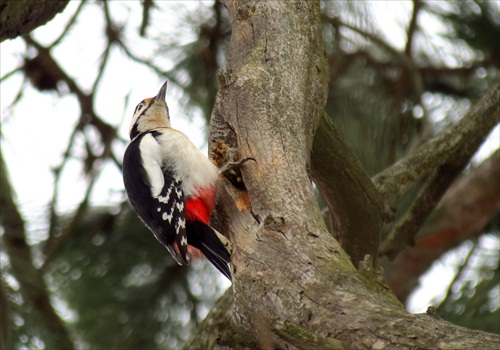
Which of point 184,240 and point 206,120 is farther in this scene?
point 206,120

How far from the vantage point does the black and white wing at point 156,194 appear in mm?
3109

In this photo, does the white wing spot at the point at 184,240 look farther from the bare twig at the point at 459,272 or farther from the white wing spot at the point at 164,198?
the bare twig at the point at 459,272

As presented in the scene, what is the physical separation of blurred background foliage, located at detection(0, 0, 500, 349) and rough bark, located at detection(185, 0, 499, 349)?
44.7 inches

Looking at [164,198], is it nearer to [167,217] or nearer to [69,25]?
[167,217]

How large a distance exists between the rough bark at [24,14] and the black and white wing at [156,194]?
26.6 inches

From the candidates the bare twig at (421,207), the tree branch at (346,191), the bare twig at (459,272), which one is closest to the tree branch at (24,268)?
the tree branch at (346,191)

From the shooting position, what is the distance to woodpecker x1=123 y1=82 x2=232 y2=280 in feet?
9.87

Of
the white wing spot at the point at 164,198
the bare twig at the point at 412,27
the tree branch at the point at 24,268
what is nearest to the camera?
the white wing spot at the point at 164,198

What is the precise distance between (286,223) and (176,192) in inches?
42.2

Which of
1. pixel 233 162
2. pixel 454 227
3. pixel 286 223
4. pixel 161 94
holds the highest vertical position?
pixel 454 227

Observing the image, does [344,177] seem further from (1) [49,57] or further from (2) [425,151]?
(1) [49,57]

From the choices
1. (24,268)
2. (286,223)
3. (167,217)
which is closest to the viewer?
(286,223)

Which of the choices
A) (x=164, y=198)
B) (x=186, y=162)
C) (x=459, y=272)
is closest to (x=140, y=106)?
(x=186, y=162)

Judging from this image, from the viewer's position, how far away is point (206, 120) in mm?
4402
